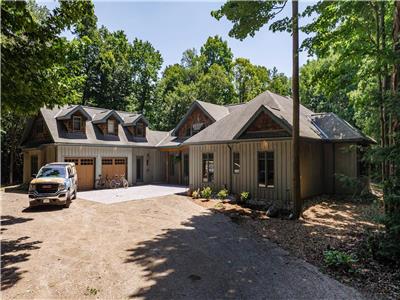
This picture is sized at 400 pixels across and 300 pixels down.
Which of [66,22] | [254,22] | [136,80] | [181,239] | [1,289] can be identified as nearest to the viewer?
[1,289]

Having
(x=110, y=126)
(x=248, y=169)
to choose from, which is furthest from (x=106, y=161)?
(x=248, y=169)

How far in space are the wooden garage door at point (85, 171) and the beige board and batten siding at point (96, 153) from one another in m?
0.29

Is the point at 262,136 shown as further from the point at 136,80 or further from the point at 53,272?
the point at 136,80

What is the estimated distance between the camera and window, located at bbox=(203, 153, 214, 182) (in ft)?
54.4

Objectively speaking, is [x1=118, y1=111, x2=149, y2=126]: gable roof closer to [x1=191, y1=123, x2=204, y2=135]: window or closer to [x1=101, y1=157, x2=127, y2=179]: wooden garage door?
[x1=101, y1=157, x2=127, y2=179]: wooden garage door

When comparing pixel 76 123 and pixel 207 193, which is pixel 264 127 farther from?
pixel 76 123

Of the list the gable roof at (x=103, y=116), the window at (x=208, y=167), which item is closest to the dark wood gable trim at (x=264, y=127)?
the window at (x=208, y=167)

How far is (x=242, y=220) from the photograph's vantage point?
10.4 meters

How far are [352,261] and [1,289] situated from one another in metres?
7.30

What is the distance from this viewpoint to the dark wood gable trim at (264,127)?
13.1m

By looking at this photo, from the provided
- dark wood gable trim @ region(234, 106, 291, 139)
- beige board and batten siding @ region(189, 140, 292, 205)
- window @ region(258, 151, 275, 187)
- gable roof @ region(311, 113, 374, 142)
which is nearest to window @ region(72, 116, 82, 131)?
beige board and batten siding @ region(189, 140, 292, 205)

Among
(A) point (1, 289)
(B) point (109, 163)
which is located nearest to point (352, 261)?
(A) point (1, 289)

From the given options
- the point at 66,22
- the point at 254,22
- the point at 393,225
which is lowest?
the point at 393,225

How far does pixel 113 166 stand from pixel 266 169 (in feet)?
42.6
